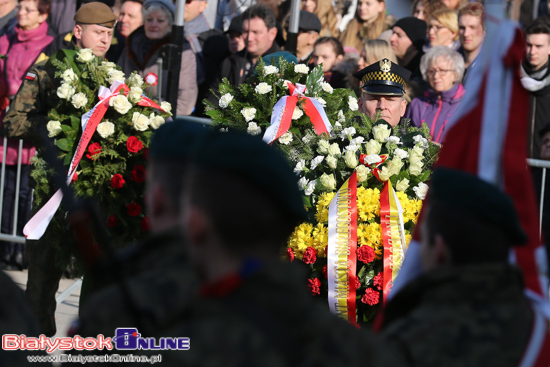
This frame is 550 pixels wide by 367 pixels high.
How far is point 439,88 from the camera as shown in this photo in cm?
659

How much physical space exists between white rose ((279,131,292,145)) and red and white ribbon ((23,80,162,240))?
1.07m

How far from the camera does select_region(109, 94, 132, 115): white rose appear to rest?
4.87 m

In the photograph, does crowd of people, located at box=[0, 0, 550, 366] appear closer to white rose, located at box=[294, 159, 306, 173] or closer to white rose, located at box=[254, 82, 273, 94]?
white rose, located at box=[294, 159, 306, 173]

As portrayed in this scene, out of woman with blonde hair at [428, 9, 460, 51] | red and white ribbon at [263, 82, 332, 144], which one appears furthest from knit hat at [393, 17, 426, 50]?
red and white ribbon at [263, 82, 332, 144]

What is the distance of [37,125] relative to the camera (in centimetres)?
534

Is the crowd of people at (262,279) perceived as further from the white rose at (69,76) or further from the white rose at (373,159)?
the white rose at (69,76)

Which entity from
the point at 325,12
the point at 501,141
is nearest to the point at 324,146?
the point at 501,141

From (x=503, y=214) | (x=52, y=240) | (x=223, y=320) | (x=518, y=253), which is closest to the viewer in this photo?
(x=223, y=320)

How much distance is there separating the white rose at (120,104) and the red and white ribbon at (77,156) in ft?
0.19

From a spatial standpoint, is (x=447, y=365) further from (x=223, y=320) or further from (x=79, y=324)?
(x=79, y=324)

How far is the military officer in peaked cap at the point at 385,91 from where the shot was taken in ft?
18.4

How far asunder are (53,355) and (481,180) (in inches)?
45.6

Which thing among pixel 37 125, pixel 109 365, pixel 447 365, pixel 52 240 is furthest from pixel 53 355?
pixel 37 125

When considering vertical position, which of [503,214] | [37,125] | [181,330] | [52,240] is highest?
[503,214]
